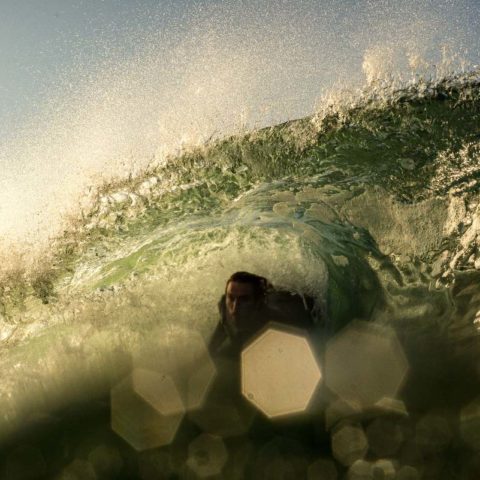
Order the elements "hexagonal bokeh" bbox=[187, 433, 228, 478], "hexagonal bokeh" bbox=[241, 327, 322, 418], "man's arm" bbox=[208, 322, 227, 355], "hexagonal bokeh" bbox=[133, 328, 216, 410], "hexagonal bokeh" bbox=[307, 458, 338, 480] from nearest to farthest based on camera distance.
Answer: "hexagonal bokeh" bbox=[307, 458, 338, 480], "hexagonal bokeh" bbox=[187, 433, 228, 478], "hexagonal bokeh" bbox=[241, 327, 322, 418], "man's arm" bbox=[208, 322, 227, 355], "hexagonal bokeh" bbox=[133, 328, 216, 410]

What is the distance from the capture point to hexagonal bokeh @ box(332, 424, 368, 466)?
438cm

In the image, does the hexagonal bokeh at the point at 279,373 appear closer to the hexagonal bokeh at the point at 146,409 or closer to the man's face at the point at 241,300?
the man's face at the point at 241,300

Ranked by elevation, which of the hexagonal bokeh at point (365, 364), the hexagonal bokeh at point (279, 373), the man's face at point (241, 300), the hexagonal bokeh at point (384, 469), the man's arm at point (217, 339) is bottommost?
the hexagonal bokeh at point (384, 469)

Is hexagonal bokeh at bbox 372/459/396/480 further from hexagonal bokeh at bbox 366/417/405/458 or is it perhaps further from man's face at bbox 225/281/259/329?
man's face at bbox 225/281/259/329

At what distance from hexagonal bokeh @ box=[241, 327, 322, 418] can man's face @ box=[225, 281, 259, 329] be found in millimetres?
284

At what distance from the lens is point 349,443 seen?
177 inches

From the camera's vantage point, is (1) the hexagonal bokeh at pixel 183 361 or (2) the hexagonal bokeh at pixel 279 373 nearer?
(2) the hexagonal bokeh at pixel 279 373

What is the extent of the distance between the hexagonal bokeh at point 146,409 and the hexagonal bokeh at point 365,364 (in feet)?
4.52

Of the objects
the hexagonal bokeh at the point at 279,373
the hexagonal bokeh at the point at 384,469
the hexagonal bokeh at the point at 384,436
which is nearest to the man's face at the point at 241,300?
the hexagonal bokeh at the point at 279,373

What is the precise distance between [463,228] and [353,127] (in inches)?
75.6

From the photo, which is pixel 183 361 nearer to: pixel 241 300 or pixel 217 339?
pixel 217 339

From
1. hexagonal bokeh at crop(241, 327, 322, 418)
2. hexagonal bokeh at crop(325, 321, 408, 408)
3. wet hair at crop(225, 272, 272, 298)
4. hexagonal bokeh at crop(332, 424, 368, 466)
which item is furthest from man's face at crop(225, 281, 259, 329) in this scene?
hexagonal bokeh at crop(332, 424, 368, 466)

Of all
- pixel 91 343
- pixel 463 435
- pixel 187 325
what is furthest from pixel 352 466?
pixel 91 343

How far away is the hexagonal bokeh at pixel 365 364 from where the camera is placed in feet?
16.1
